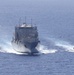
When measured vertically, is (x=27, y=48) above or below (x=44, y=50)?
above

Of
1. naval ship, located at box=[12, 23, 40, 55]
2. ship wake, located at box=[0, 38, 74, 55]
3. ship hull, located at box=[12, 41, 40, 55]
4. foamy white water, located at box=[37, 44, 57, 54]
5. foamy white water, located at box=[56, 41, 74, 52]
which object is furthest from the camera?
foamy white water, located at box=[56, 41, 74, 52]

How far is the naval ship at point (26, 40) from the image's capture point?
182500 millimetres

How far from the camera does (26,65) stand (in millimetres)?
162250

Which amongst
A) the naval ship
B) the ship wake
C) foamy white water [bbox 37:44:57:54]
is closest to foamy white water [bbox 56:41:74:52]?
the ship wake

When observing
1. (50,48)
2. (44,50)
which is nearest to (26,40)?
(44,50)

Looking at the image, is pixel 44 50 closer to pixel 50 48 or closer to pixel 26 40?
pixel 50 48

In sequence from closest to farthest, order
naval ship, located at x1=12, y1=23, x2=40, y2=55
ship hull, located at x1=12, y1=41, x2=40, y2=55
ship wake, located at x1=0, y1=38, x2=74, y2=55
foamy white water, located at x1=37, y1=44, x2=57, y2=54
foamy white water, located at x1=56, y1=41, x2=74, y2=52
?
ship hull, located at x1=12, y1=41, x2=40, y2=55 → naval ship, located at x1=12, y1=23, x2=40, y2=55 → foamy white water, located at x1=37, y1=44, x2=57, y2=54 → ship wake, located at x1=0, y1=38, x2=74, y2=55 → foamy white water, located at x1=56, y1=41, x2=74, y2=52

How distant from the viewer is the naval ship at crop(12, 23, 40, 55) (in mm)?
182500

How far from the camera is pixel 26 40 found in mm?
183750

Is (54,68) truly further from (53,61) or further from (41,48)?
(41,48)

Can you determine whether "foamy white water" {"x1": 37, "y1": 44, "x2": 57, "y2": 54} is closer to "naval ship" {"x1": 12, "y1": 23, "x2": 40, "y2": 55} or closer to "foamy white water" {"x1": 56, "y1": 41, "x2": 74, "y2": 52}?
"naval ship" {"x1": 12, "y1": 23, "x2": 40, "y2": 55}

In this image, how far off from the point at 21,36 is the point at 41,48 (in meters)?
6.63

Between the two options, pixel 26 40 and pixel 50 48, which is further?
pixel 50 48

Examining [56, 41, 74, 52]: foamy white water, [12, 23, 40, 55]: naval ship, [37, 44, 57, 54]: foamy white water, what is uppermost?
[12, 23, 40, 55]: naval ship
